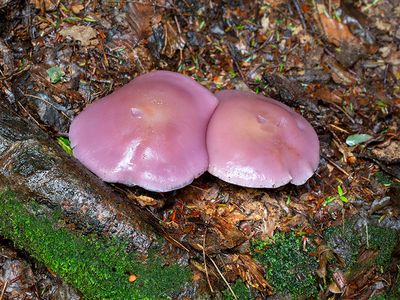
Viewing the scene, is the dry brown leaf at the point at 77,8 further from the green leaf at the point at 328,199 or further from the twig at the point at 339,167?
the green leaf at the point at 328,199

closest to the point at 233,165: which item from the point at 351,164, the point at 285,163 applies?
the point at 285,163

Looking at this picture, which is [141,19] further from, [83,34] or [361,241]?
[361,241]

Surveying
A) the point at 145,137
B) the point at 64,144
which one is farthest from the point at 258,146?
the point at 64,144

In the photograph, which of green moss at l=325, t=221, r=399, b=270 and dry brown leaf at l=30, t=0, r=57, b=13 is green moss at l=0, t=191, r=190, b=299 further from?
dry brown leaf at l=30, t=0, r=57, b=13

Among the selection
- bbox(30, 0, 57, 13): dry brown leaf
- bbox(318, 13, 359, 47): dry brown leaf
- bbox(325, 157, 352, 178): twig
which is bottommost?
bbox(325, 157, 352, 178): twig

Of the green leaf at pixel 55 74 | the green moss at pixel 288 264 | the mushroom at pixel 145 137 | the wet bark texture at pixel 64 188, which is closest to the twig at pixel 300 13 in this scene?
the mushroom at pixel 145 137

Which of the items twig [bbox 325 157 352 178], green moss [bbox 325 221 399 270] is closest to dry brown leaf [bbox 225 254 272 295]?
→ green moss [bbox 325 221 399 270]

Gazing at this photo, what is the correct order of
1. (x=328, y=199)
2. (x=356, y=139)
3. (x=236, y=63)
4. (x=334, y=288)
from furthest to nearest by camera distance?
1. (x=236, y=63)
2. (x=356, y=139)
3. (x=328, y=199)
4. (x=334, y=288)
